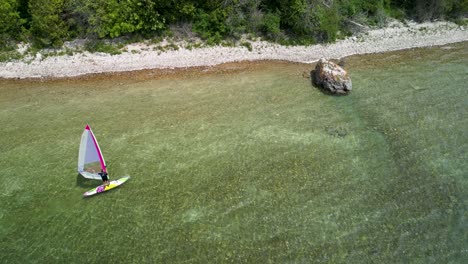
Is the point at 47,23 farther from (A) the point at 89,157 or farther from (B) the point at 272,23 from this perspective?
(B) the point at 272,23

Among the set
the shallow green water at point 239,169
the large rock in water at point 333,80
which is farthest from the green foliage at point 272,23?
the large rock in water at point 333,80

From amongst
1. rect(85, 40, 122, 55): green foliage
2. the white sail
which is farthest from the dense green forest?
the white sail

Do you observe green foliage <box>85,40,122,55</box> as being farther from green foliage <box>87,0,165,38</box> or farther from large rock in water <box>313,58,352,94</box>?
large rock in water <box>313,58,352,94</box>

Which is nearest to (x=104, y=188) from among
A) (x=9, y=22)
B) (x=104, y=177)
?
(x=104, y=177)

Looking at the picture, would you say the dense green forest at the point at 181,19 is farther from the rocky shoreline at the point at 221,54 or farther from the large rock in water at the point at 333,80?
the large rock in water at the point at 333,80

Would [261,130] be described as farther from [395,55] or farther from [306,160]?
[395,55]

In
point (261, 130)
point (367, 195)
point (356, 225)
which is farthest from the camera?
point (261, 130)

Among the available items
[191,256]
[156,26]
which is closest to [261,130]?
[191,256]
